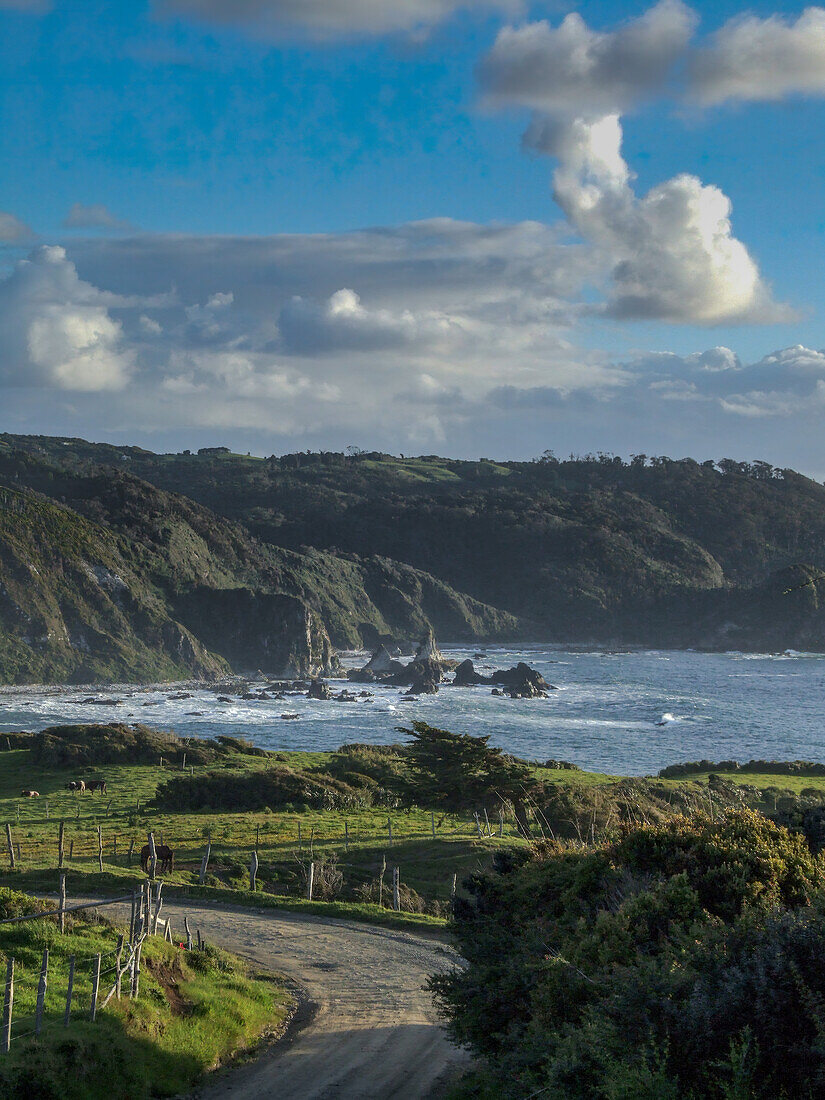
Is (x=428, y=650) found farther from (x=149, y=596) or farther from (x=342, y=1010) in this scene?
(x=342, y=1010)

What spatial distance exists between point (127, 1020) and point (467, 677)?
119 m

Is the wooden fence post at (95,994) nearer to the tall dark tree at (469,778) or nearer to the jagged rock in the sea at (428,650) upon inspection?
the tall dark tree at (469,778)

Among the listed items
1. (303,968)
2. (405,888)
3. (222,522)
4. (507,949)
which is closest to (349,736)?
(405,888)

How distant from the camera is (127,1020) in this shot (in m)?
15.5

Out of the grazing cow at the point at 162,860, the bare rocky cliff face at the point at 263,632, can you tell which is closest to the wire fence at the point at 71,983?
the grazing cow at the point at 162,860

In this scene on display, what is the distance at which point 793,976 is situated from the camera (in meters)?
10.1

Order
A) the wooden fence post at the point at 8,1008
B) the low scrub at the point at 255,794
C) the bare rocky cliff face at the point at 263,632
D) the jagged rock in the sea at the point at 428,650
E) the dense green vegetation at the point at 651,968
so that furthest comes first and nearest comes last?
the bare rocky cliff face at the point at 263,632, the jagged rock in the sea at the point at 428,650, the low scrub at the point at 255,794, the wooden fence post at the point at 8,1008, the dense green vegetation at the point at 651,968

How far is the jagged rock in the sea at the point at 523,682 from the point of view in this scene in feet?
399

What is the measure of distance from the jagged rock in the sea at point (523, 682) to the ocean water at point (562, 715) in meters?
2.46

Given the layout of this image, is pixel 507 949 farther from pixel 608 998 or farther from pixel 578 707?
pixel 578 707

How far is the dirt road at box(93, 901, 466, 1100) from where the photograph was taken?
1584 cm

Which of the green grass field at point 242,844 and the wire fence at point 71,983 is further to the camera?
the green grass field at point 242,844

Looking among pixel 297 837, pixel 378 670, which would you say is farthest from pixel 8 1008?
pixel 378 670

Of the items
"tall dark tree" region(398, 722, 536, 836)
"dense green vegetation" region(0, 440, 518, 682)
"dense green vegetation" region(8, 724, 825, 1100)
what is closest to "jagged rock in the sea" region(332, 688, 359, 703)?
"dense green vegetation" region(0, 440, 518, 682)
